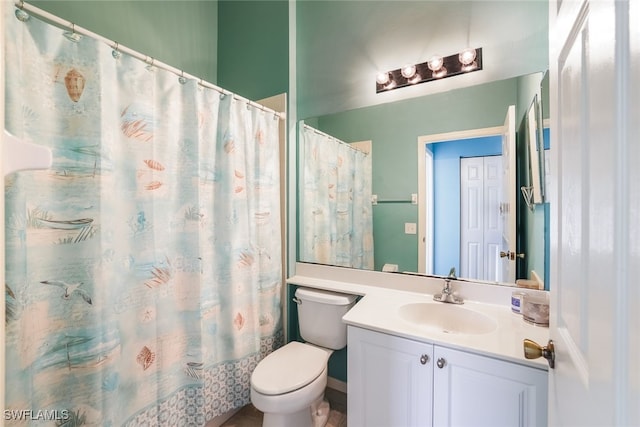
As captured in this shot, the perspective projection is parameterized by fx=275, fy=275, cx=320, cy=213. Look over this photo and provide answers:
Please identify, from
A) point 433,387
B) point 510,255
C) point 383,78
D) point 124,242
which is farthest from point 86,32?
point 510,255

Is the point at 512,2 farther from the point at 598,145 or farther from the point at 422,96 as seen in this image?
the point at 598,145

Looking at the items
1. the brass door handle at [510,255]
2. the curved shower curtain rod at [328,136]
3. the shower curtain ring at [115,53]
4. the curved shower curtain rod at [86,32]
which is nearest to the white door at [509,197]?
the brass door handle at [510,255]

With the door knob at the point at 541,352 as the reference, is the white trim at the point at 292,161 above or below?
above

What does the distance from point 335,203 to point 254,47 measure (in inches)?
52.9

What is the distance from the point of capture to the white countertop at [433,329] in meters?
1.02

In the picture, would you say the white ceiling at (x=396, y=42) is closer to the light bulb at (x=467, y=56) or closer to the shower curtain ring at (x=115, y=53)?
the light bulb at (x=467, y=56)

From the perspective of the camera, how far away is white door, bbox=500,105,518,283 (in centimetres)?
135

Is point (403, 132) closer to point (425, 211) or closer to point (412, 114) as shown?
point (412, 114)

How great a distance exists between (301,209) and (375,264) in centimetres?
66

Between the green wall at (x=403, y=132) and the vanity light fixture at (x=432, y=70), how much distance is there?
0.11 m

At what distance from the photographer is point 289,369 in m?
1.42

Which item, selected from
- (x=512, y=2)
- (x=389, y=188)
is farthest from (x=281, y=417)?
(x=512, y=2)

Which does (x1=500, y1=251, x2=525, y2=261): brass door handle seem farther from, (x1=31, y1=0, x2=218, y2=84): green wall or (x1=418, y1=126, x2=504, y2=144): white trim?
(x1=31, y1=0, x2=218, y2=84): green wall

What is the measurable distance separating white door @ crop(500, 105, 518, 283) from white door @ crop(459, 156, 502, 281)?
0.07 ft
